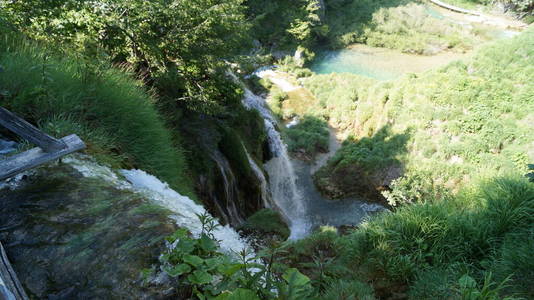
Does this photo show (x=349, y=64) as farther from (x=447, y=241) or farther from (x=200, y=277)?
(x=200, y=277)

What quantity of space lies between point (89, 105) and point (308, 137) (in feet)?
44.9

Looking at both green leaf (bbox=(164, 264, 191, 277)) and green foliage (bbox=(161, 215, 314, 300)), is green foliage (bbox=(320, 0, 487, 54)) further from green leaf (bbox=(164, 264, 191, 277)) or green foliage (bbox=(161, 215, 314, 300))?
green leaf (bbox=(164, 264, 191, 277))

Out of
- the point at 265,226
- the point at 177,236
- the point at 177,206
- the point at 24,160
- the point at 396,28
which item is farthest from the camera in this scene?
the point at 396,28

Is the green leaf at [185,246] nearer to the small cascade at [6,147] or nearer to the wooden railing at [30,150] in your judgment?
the wooden railing at [30,150]

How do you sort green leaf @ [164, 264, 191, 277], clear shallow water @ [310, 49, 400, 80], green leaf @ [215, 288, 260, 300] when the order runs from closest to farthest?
green leaf @ [215, 288, 260, 300] < green leaf @ [164, 264, 191, 277] < clear shallow water @ [310, 49, 400, 80]

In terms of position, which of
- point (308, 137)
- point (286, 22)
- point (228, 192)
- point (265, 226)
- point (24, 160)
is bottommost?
point (308, 137)

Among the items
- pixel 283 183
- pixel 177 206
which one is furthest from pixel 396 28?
pixel 177 206

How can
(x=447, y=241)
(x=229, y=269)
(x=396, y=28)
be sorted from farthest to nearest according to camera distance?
(x=396, y=28) < (x=447, y=241) < (x=229, y=269)

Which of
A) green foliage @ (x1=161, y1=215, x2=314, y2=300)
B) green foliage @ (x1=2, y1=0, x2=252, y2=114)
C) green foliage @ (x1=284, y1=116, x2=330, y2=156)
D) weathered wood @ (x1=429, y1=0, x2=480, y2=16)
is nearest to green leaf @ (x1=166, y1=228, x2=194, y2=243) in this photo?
green foliage @ (x1=161, y1=215, x2=314, y2=300)

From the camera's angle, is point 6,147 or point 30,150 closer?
point 30,150

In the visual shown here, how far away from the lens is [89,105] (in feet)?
12.5

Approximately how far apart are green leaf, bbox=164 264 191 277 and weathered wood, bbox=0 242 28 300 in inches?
25.3

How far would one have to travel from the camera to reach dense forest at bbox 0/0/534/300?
189cm

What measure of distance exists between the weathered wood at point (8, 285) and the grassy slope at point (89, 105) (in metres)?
1.63
